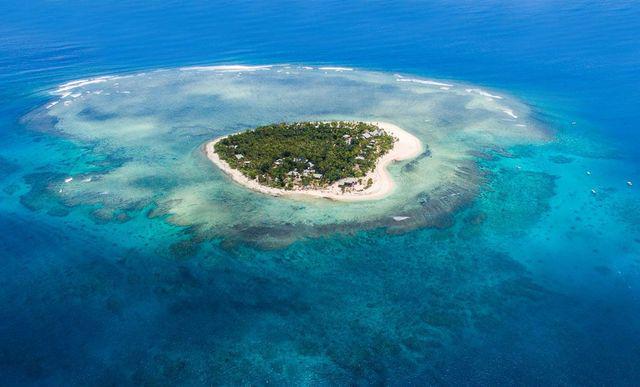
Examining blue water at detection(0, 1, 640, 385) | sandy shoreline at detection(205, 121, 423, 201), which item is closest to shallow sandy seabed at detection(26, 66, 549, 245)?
sandy shoreline at detection(205, 121, 423, 201)

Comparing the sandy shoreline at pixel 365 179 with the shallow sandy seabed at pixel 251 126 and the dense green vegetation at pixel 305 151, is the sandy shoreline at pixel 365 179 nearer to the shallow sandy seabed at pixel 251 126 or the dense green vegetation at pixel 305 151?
the dense green vegetation at pixel 305 151

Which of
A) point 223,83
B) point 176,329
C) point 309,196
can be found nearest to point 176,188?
point 309,196

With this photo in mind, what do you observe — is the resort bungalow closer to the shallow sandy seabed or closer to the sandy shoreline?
the sandy shoreline

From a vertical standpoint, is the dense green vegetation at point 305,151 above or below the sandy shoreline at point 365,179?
above

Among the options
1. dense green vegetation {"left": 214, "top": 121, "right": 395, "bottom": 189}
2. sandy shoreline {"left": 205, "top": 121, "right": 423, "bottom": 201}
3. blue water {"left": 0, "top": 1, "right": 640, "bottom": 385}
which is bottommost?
blue water {"left": 0, "top": 1, "right": 640, "bottom": 385}

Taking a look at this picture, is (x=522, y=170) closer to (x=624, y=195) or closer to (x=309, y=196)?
(x=624, y=195)

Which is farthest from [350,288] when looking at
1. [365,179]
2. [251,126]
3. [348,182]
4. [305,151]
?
[251,126]

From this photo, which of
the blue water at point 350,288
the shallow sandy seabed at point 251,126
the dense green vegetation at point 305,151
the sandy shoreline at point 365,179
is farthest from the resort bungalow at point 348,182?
the blue water at point 350,288
